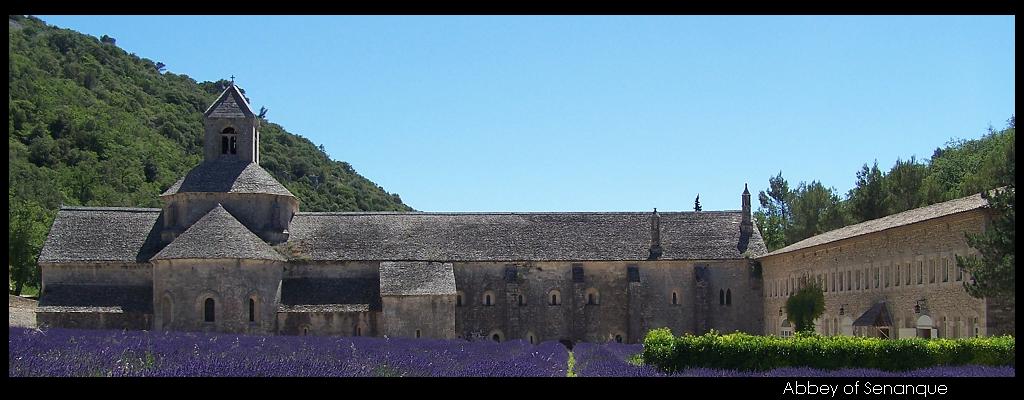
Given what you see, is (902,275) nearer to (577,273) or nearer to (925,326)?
(925,326)

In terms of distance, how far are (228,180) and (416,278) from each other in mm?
12308

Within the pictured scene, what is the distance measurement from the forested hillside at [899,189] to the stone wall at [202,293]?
120 ft

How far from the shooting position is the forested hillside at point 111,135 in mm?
100875

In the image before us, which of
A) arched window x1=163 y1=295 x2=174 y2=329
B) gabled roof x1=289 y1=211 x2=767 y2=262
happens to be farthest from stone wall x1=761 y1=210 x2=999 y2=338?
arched window x1=163 y1=295 x2=174 y2=329

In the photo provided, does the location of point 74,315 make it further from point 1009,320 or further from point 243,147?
point 1009,320

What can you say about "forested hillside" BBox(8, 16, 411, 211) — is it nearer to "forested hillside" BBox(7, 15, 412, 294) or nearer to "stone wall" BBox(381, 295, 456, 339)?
"forested hillside" BBox(7, 15, 412, 294)

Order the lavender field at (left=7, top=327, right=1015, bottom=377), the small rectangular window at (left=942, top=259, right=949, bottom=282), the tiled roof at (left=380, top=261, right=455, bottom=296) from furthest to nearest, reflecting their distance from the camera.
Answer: the tiled roof at (left=380, top=261, right=455, bottom=296) → the small rectangular window at (left=942, top=259, right=949, bottom=282) → the lavender field at (left=7, top=327, right=1015, bottom=377)

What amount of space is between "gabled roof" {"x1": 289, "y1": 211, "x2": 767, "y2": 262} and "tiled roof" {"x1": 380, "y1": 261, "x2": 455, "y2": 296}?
1.11 m

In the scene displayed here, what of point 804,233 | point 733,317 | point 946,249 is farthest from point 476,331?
point 804,233

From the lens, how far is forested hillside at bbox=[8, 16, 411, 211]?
10088 cm

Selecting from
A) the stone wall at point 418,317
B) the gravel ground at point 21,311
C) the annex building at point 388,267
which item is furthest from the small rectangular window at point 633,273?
the gravel ground at point 21,311

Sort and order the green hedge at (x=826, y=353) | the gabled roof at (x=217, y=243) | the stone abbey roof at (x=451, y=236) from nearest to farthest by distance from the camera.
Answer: the green hedge at (x=826, y=353)
the gabled roof at (x=217, y=243)
the stone abbey roof at (x=451, y=236)

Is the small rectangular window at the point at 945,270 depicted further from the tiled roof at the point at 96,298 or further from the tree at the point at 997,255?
the tiled roof at the point at 96,298

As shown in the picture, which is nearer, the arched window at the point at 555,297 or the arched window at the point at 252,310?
the arched window at the point at 252,310
